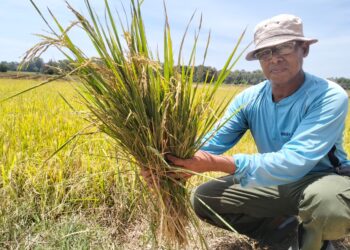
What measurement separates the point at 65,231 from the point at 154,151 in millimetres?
873

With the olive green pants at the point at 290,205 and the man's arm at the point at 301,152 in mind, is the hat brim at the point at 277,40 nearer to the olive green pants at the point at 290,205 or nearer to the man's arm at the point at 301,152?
the man's arm at the point at 301,152

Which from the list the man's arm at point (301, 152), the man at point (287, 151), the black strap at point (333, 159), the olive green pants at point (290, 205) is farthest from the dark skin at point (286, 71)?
the olive green pants at point (290, 205)

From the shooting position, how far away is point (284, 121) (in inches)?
82.7

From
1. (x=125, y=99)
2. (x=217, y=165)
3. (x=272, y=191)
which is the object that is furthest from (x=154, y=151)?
(x=272, y=191)

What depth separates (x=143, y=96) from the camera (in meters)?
1.46

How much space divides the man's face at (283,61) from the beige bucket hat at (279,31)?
5 centimetres

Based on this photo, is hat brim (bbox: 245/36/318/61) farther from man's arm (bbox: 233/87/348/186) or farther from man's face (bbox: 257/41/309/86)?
man's arm (bbox: 233/87/348/186)

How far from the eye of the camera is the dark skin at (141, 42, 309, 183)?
1626mm

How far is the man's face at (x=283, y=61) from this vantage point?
6.41 feet

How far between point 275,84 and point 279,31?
31 cm

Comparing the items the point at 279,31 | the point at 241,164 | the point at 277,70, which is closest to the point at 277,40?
the point at 279,31

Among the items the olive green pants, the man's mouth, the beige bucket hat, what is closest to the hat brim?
the beige bucket hat

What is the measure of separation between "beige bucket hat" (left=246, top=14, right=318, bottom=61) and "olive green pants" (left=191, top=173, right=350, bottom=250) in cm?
75

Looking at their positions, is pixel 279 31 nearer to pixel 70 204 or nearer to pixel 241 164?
pixel 241 164
